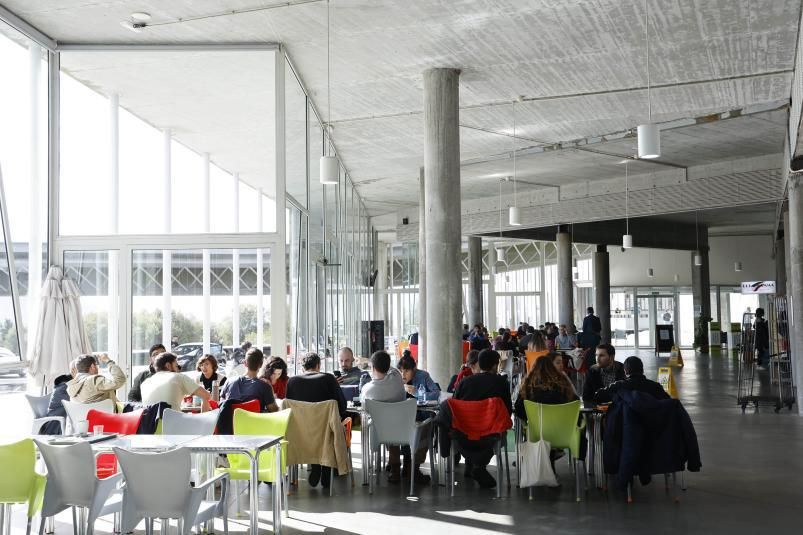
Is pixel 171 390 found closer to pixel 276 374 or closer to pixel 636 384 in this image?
pixel 276 374

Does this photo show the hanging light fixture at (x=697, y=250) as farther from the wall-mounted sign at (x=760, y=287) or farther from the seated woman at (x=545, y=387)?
the seated woman at (x=545, y=387)

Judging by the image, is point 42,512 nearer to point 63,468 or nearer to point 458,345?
point 63,468

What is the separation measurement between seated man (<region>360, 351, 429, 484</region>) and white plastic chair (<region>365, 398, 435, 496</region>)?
0.25 metres

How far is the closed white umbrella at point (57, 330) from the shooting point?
816cm

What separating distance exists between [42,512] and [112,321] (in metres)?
4.89

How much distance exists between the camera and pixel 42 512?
432 cm

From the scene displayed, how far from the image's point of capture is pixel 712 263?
97.2 feet

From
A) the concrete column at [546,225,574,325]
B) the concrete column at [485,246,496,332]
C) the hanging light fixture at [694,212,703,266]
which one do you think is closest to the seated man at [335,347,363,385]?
the concrete column at [546,225,574,325]

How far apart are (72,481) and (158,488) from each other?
672mm

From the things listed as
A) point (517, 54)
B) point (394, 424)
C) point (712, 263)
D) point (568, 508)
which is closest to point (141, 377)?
point (394, 424)

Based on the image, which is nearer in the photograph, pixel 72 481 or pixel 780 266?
pixel 72 481

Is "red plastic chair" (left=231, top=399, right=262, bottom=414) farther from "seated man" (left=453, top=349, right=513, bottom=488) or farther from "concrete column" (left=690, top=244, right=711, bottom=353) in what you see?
"concrete column" (left=690, top=244, right=711, bottom=353)

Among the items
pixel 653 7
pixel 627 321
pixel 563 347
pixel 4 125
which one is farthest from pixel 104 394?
pixel 627 321

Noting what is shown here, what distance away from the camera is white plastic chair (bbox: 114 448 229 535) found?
13.1 feet
